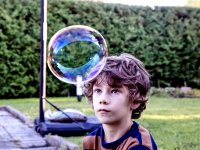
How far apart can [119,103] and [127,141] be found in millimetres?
136

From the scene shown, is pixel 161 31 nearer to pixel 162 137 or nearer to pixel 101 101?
pixel 162 137

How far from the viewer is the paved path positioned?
5082mm

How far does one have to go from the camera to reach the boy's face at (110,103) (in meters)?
1.64

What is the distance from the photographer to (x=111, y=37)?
12.1m

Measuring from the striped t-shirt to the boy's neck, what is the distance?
16 millimetres

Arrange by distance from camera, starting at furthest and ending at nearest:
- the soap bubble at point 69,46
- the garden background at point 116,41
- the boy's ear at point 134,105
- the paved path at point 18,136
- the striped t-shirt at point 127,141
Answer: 1. the garden background at point 116,41
2. the paved path at point 18,136
3. the soap bubble at point 69,46
4. the boy's ear at point 134,105
5. the striped t-shirt at point 127,141

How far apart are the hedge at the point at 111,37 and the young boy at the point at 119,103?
928 cm

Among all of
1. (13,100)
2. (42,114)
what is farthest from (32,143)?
(13,100)

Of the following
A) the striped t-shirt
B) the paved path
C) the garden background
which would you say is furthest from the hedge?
the striped t-shirt

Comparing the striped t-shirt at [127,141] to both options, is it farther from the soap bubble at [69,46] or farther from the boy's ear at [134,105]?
the soap bubble at [69,46]

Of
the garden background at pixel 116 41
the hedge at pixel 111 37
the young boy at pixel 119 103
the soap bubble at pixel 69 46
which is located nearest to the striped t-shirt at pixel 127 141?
the young boy at pixel 119 103

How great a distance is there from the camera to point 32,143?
520 centimetres

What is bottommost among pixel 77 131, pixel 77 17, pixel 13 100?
pixel 13 100

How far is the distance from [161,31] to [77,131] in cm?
747
